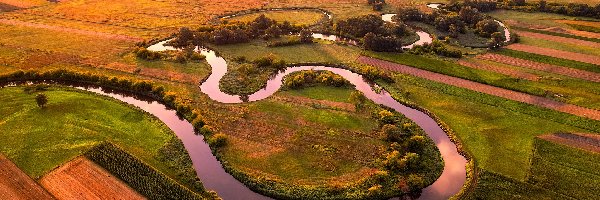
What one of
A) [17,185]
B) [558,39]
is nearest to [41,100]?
[17,185]

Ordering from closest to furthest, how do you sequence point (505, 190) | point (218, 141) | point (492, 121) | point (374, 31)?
point (505, 190) → point (218, 141) → point (492, 121) → point (374, 31)

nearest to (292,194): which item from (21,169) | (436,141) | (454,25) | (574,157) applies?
(436,141)

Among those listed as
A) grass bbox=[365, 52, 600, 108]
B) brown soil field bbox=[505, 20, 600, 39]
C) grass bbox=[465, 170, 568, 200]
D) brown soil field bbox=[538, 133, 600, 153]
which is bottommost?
grass bbox=[465, 170, 568, 200]

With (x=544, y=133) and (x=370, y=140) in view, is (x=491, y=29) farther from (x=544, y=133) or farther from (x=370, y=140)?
(x=370, y=140)

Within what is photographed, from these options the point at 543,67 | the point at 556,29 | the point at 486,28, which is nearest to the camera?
the point at 543,67

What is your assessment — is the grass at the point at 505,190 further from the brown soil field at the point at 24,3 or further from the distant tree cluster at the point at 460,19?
the brown soil field at the point at 24,3

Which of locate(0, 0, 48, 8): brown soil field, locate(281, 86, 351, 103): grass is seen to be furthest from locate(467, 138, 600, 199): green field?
locate(0, 0, 48, 8): brown soil field

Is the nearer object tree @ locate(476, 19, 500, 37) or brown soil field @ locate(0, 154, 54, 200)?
brown soil field @ locate(0, 154, 54, 200)

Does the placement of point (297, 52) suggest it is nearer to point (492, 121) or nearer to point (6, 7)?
point (492, 121)

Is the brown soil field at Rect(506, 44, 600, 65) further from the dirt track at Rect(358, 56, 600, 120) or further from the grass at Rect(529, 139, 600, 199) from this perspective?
the grass at Rect(529, 139, 600, 199)
